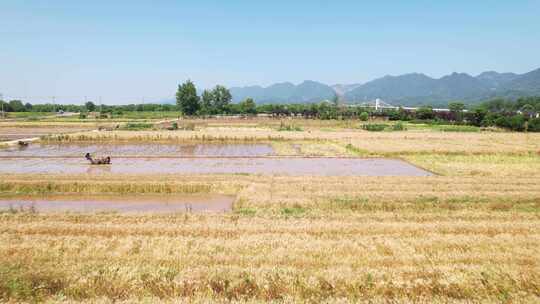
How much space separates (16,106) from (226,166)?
156 m

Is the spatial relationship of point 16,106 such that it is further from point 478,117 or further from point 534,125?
point 534,125

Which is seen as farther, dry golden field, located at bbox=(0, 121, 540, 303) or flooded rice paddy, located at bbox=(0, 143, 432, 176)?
flooded rice paddy, located at bbox=(0, 143, 432, 176)

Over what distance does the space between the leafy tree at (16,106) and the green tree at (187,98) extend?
81.7 m

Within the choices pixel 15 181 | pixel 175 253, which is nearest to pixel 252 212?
pixel 175 253

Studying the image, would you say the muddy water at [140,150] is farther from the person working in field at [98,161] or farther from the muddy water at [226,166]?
the person working in field at [98,161]

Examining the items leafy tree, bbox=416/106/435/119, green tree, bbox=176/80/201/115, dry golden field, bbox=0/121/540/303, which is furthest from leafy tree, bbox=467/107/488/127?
green tree, bbox=176/80/201/115

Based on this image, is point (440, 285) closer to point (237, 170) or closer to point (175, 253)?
point (175, 253)

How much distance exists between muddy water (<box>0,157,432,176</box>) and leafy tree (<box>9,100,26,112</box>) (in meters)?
140

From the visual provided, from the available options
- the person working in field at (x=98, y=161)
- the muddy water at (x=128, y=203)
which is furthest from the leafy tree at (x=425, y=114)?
the muddy water at (x=128, y=203)

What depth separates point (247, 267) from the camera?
25.8 ft

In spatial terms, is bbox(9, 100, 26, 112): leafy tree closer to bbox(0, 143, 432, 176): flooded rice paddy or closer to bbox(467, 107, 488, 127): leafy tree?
bbox(0, 143, 432, 176): flooded rice paddy

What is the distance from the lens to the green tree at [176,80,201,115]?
102 metres

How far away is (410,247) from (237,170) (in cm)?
1521

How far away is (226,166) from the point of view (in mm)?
24797
